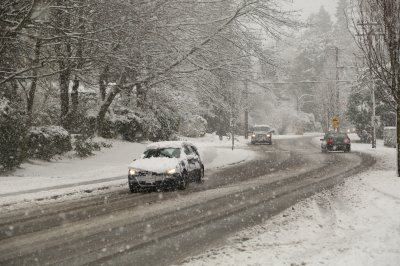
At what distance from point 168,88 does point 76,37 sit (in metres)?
15.4

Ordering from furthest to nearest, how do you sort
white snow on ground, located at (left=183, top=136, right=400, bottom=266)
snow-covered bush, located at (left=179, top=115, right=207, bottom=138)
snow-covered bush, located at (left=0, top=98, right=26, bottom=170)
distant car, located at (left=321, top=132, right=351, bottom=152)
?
snow-covered bush, located at (left=179, top=115, right=207, bottom=138) → distant car, located at (left=321, top=132, right=351, bottom=152) → snow-covered bush, located at (left=0, top=98, right=26, bottom=170) → white snow on ground, located at (left=183, top=136, right=400, bottom=266)

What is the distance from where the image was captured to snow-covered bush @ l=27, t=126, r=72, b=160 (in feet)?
76.3

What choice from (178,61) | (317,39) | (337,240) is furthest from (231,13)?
(317,39)

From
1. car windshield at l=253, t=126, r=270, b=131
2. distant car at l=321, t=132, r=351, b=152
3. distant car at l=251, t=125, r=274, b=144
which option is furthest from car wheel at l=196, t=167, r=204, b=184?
car windshield at l=253, t=126, r=270, b=131

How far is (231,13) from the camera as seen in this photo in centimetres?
2508

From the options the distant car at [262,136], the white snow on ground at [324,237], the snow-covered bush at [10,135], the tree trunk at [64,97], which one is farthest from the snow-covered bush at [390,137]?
the snow-covered bush at [10,135]

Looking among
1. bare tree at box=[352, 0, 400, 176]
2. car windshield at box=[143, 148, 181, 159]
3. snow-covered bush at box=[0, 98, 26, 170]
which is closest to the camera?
bare tree at box=[352, 0, 400, 176]

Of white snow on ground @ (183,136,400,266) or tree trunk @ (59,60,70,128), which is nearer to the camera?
white snow on ground @ (183,136,400,266)

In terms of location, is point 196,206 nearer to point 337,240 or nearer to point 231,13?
point 337,240

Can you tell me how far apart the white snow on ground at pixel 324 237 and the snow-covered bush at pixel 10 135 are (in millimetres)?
11561

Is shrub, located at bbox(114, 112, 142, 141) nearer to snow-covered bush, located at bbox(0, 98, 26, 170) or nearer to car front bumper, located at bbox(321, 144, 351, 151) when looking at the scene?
snow-covered bush, located at bbox(0, 98, 26, 170)

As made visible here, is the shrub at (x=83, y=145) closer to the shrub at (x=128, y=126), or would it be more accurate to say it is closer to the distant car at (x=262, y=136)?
the shrub at (x=128, y=126)

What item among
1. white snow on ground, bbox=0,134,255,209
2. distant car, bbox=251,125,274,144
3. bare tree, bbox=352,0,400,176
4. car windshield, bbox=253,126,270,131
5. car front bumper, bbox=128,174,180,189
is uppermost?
bare tree, bbox=352,0,400,176

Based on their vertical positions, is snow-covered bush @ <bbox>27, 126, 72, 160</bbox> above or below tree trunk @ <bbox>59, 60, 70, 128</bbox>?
below
